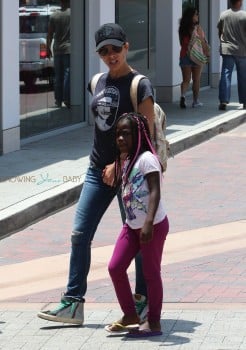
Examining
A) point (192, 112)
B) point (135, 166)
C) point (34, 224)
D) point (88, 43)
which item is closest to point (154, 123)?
point (135, 166)

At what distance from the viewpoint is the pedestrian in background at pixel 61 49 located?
622 inches

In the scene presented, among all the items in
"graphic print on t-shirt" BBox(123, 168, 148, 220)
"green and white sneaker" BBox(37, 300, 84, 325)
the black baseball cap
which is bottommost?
"green and white sneaker" BBox(37, 300, 84, 325)

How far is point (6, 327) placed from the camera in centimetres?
708

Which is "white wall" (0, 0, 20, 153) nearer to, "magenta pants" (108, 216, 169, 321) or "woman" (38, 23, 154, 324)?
"woman" (38, 23, 154, 324)

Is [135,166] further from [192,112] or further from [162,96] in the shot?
[162,96]

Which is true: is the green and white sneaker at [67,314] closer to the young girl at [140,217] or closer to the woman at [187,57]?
the young girl at [140,217]

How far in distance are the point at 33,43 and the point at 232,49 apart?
5034 mm

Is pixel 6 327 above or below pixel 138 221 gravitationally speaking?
below

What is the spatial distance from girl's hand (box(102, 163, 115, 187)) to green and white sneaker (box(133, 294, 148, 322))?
2.51ft

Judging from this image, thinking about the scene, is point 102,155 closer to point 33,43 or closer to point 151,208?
point 151,208

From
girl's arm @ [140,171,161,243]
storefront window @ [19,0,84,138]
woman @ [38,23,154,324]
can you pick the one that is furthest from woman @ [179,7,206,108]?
girl's arm @ [140,171,161,243]

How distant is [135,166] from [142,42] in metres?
13.1

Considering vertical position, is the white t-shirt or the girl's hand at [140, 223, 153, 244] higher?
the white t-shirt

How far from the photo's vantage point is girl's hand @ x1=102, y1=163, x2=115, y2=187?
6.88 m
